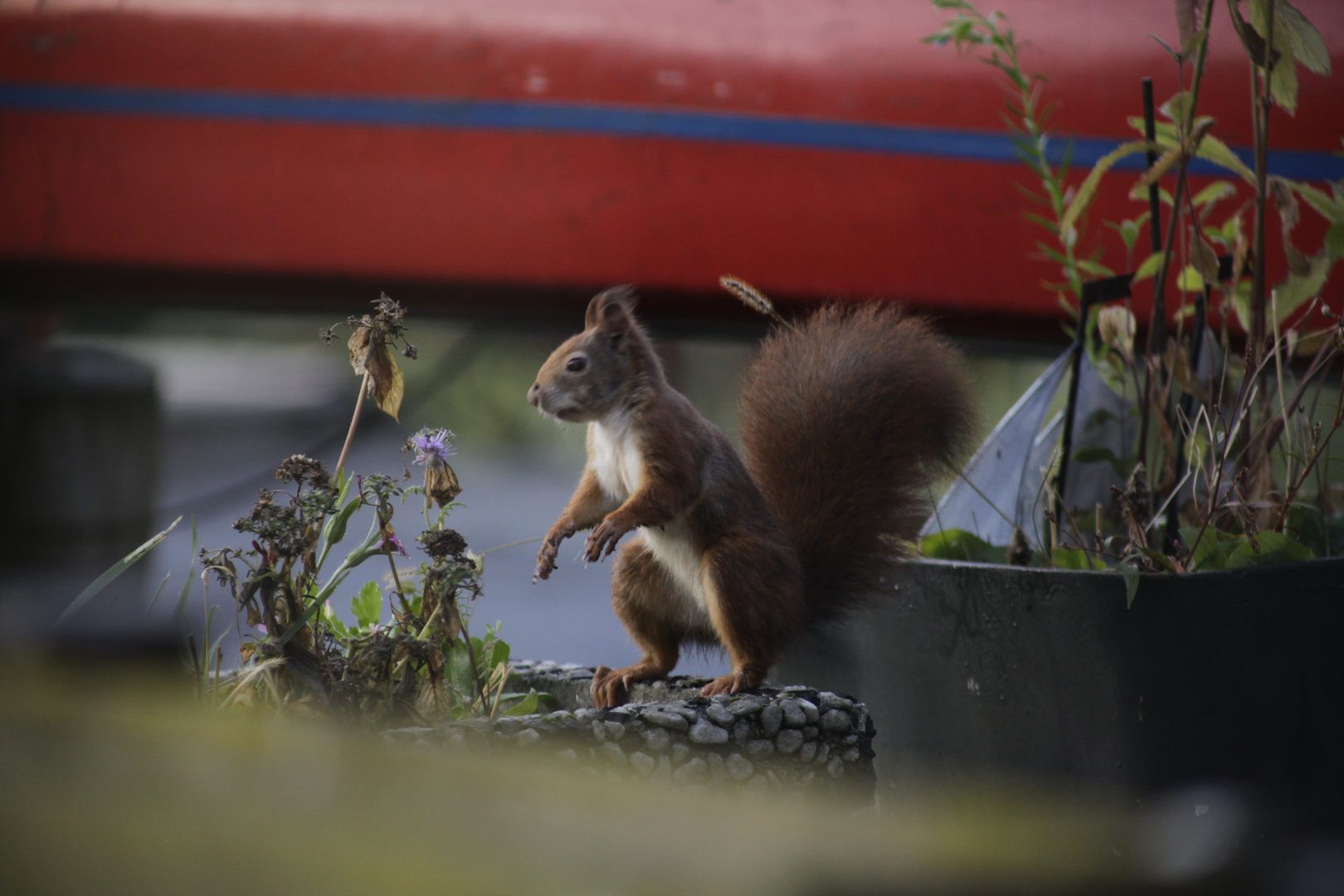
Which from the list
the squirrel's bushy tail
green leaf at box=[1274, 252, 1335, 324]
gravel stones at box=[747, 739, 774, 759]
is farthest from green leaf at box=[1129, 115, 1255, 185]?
gravel stones at box=[747, 739, 774, 759]

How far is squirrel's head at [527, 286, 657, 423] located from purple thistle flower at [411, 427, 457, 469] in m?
0.16

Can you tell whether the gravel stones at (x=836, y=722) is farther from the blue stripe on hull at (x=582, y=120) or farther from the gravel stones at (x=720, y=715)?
the blue stripe on hull at (x=582, y=120)

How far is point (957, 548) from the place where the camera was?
108 cm

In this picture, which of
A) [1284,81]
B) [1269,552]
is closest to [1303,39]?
[1284,81]

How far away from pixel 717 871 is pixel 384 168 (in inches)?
67.3

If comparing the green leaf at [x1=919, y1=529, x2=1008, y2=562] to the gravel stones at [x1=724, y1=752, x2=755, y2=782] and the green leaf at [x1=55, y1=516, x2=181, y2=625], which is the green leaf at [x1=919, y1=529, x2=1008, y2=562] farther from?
the green leaf at [x1=55, y1=516, x2=181, y2=625]

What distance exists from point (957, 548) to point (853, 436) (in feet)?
0.52

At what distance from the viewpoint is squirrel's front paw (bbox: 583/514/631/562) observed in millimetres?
808

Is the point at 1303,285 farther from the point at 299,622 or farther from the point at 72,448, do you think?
the point at 72,448

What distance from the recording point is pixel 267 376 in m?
2.20

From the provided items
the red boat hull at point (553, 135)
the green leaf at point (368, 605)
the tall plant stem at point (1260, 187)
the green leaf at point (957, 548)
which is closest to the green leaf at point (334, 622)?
the green leaf at point (368, 605)

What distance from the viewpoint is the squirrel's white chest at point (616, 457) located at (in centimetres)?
87

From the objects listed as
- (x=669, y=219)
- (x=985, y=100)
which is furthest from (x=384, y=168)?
(x=985, y=100)

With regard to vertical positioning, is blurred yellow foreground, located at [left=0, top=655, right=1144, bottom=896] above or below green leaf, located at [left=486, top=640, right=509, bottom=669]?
above
